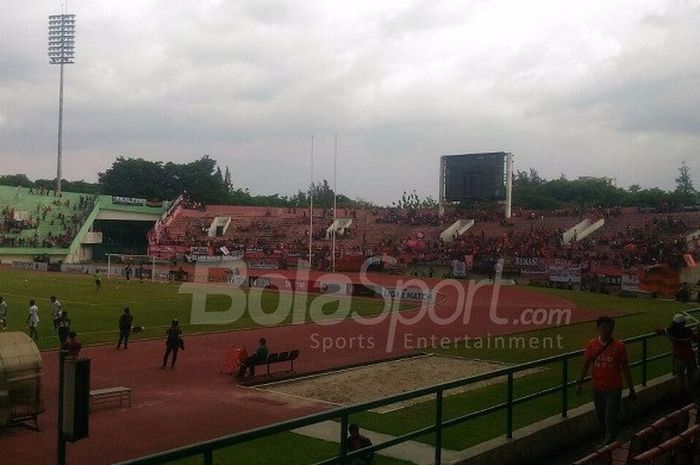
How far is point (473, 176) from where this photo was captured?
67250 mm

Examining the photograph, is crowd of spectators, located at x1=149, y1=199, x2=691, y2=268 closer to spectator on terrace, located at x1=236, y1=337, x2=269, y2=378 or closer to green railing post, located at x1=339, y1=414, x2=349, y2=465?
spectator on terrace, located at x1=236, y1=337, x2=269, y2=378

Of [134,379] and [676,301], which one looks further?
[676,301]

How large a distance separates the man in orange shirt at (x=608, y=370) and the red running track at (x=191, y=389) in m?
7.44

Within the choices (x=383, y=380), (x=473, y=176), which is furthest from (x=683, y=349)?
(x=473, y=176)

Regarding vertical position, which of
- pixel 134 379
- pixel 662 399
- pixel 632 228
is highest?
pixel 632 228

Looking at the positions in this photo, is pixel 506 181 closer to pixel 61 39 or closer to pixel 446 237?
pixel 446 237

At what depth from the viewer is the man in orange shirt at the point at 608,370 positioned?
8320mm

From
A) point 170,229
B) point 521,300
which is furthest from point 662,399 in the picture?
point 170,229

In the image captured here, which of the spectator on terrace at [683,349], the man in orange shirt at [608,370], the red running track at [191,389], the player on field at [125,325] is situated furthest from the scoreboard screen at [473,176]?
the man in orange shirt at [608,370]

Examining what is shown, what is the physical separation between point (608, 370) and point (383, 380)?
412 inches

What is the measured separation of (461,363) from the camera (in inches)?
821

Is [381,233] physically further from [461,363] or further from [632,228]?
[461,363]

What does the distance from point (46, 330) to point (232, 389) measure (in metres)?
13.1

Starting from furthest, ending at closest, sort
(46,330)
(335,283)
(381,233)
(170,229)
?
(170,229) → (381,233) → (335,283) → (46,330)
